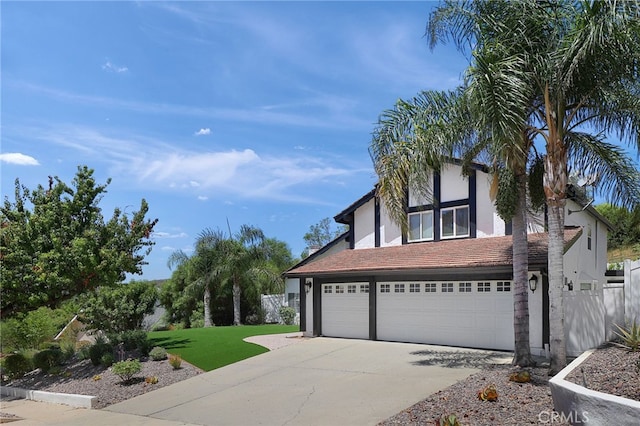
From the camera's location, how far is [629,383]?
7816 millimetres

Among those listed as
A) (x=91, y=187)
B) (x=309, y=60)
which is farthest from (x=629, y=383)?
(x=91, y=187)

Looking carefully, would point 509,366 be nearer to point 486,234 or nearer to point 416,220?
point 486,234

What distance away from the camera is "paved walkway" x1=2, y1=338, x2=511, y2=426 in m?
10.3

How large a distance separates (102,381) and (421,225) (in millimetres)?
12691

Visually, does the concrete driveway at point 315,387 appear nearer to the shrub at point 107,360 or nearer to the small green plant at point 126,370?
the small green plant at point 126,370

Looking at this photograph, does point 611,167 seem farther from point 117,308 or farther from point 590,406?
point 117,308

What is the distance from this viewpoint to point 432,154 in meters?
12.3

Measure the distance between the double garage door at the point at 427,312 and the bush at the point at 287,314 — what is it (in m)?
9.56

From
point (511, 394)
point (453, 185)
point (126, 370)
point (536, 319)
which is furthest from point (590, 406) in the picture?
point (453, 185)

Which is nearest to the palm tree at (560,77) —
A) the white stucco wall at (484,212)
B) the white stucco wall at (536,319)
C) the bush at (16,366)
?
the white stucco wall at (536,319)

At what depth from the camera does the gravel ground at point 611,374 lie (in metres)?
7.59

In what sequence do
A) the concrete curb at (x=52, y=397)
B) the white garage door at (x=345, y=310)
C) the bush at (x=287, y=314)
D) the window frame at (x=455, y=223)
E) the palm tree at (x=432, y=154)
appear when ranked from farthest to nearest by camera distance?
1. the bush at (x=287, y=314)
2. the white garage door at (x=345, y=310)
3. the window frame at (x=455, y=223)
4. the concrete curb at (x=52, y=397)
5. the palm tree at (x=432, y=154)

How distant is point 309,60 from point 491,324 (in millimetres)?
9756

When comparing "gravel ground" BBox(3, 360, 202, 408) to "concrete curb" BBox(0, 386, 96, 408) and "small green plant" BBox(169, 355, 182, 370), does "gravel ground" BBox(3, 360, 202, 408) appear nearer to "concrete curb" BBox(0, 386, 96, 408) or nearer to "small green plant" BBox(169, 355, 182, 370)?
"small green plant" BBox(169, 355, 182, 370)
